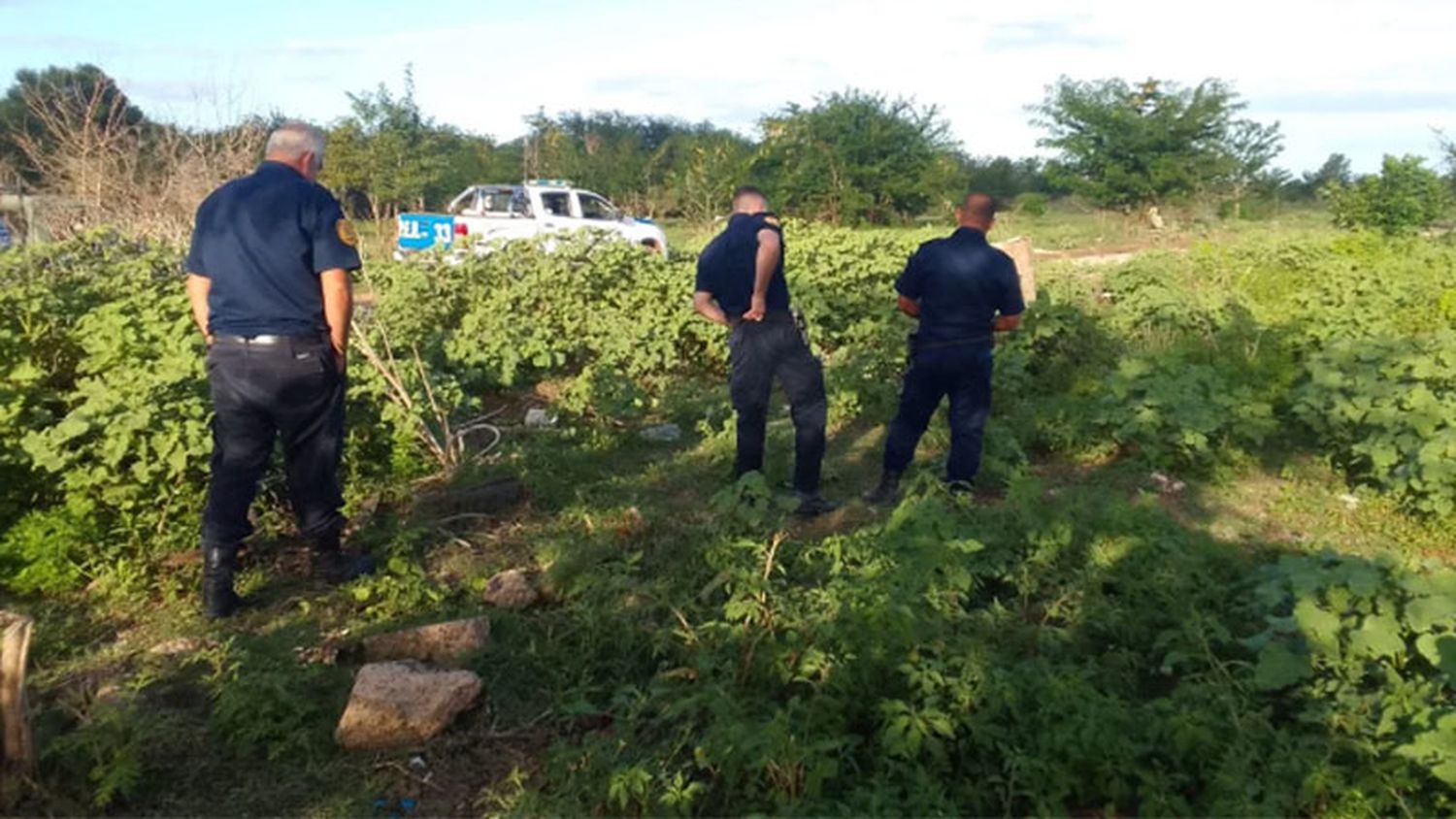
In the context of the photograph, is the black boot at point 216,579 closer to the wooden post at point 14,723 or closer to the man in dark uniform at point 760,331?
the wooden post at point 14,723

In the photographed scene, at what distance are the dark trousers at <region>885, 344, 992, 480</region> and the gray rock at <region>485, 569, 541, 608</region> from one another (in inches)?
86.4

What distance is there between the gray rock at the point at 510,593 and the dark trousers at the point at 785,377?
168 cm

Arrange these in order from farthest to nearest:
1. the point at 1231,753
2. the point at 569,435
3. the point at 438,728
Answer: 1. the point at 569,435
2. the point at 438,728
3. the point at 1231,753

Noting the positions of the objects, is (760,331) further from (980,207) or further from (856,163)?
(856,163)

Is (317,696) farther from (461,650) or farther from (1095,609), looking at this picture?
(1095,609)

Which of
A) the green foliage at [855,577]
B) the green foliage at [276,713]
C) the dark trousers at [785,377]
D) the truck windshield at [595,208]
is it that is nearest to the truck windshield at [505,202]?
the truck windshield at [595,208]

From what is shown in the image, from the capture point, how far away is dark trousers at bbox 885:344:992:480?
212 inches

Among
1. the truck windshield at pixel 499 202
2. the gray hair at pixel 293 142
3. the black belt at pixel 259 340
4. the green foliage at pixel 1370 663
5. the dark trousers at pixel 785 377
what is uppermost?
the gray hair at pixel 293 142

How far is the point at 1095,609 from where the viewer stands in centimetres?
379

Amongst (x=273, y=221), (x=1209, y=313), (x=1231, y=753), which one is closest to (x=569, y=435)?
(x=273, y=221)

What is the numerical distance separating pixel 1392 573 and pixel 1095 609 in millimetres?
920

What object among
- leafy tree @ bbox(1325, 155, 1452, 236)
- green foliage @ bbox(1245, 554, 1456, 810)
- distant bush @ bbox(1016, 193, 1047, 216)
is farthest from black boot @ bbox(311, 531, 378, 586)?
distant bush @ bbox(1016, 193, 1047, 216)

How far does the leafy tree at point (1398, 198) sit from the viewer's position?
19953 millimetres

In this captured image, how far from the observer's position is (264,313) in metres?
4.13
